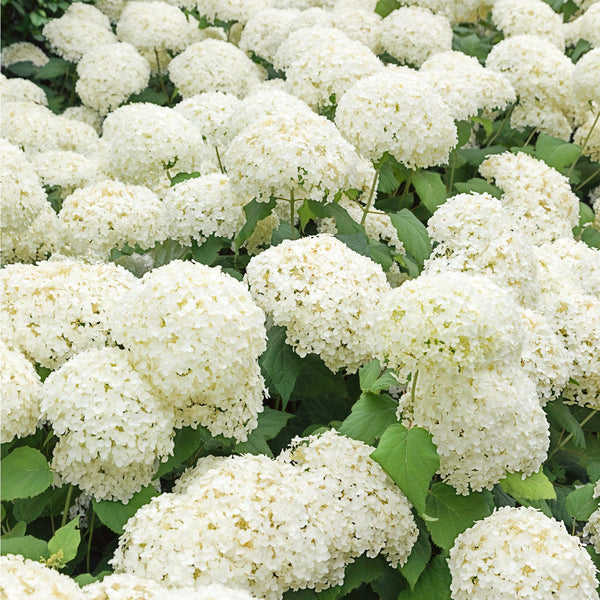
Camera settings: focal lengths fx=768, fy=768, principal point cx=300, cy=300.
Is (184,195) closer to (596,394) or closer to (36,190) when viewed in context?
(36,190)

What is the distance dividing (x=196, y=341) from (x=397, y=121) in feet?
5.21

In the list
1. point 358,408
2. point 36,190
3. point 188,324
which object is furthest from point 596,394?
point 36,190

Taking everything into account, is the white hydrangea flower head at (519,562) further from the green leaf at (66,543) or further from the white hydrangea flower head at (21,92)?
the white hydrangea flower head at (21,92)

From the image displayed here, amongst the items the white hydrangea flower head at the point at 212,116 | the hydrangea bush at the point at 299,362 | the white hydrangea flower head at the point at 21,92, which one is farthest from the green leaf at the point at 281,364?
the white hydrangea flower head at the point at 21,92

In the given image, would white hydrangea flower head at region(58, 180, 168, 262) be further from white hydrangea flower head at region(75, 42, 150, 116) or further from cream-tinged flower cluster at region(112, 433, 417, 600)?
white hydrangea flower head at region(75, 42, 150, 116)

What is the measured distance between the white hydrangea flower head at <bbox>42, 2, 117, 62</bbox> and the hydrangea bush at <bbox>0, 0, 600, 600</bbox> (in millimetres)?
1615

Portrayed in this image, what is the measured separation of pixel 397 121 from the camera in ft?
11.1

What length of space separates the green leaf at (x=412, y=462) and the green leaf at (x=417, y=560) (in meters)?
0.23

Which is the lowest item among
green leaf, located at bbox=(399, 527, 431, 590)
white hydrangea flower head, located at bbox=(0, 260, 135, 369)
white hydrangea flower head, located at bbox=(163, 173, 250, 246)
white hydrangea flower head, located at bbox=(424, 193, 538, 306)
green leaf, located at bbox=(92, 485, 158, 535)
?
green leaf, located at bbox=(92, 485, 158, 535)

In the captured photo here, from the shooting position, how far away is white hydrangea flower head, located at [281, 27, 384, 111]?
4.33m

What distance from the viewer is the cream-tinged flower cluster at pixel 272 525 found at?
211 cm

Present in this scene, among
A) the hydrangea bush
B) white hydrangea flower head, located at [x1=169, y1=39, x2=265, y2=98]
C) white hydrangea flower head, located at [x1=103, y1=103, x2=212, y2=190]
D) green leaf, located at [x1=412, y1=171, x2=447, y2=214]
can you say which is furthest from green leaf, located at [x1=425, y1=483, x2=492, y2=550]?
white hydrangea flower head, located at [x1=169, y1=39, x2=265, y2=98]

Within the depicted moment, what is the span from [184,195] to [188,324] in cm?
132

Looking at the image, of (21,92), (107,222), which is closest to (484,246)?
(107,222)
